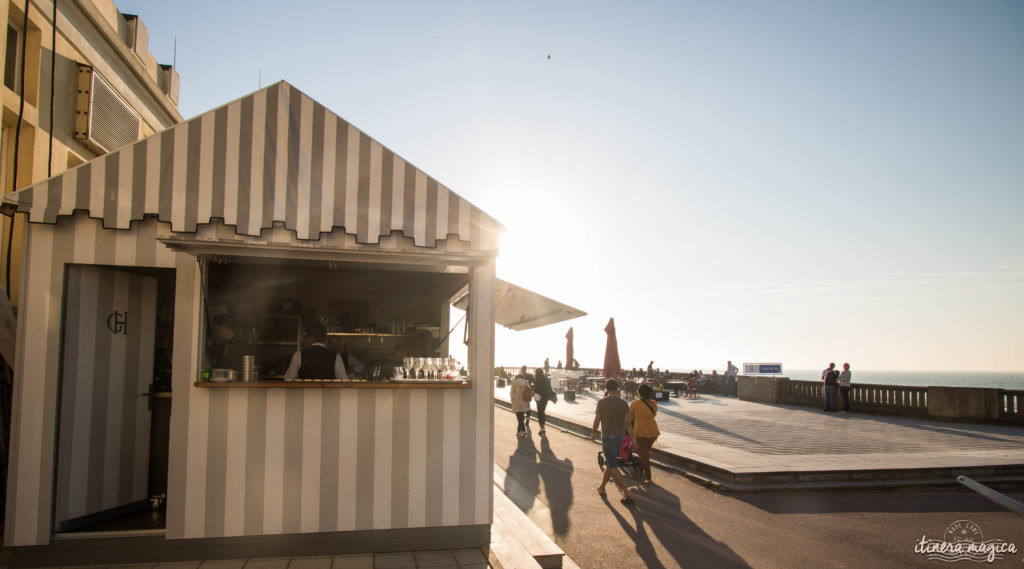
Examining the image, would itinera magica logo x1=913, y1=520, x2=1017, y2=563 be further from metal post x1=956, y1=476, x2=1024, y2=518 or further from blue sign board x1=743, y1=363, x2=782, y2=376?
blue sign board x1=743, y1=363, x2=782, y2=376

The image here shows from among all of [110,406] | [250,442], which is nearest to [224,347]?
[110,406]

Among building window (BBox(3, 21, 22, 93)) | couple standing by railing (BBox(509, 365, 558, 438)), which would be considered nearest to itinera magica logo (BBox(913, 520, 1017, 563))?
couple standing by railing (BBox(509, 365, 558, 438))

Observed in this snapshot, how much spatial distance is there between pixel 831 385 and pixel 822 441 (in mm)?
7903

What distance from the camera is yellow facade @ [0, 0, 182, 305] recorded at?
25.0ft

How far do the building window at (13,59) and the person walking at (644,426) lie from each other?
31.4ft

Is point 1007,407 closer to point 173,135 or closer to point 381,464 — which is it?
point 381,464

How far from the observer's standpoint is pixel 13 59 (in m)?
7.80

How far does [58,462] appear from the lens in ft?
18.0

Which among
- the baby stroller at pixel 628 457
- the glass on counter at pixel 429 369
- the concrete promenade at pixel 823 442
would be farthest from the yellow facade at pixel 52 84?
the concrete promenade at pixel 823 442

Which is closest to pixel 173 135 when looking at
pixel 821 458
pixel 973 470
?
pixel 821 458

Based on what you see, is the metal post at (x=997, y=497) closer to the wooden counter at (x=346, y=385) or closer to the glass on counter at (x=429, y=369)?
the wooden counter at (x=346, y=385)

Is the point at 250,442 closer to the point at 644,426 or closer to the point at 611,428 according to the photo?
the point at 611,428

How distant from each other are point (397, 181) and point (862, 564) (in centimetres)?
591

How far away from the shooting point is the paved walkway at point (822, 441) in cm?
1023
